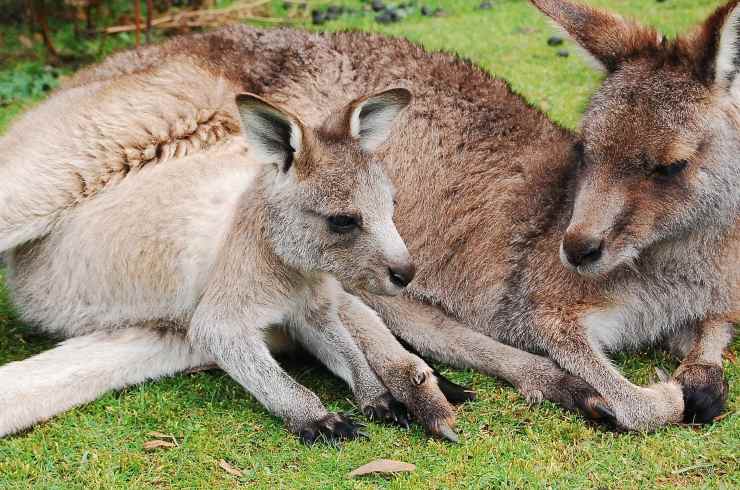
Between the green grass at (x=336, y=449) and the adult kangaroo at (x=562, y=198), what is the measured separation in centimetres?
Answer: 16

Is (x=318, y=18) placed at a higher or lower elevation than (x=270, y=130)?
lower

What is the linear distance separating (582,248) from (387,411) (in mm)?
1095

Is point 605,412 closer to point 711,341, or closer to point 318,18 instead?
point 711,341

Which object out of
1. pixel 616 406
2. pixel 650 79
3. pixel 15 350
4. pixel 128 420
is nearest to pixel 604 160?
pixel 650 79

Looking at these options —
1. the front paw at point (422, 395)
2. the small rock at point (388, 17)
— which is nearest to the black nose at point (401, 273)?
the front paw at point (422, 395)

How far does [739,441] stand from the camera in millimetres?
3703

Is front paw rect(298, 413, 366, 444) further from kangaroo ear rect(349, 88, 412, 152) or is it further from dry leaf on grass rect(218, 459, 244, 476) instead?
kangaroo ear rect(349, 88, 412, 152)

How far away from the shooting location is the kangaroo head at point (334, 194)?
3701mm

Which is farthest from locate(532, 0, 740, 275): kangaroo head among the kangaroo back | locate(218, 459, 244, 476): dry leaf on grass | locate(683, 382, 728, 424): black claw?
the kangaroo back

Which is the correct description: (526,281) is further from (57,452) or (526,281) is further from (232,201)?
(57,452)

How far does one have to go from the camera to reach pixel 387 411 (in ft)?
13.1

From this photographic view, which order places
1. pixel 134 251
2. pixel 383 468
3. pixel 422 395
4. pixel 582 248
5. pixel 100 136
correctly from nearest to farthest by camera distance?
pixel 383 468, pixel 582 248, pixel 422 395, pixel 134 251, pixel 100 136

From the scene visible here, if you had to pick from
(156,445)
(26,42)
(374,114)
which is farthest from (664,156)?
(26,42)

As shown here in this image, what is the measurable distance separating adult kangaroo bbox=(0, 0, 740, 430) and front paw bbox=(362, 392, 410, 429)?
593mm
